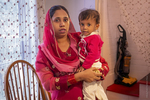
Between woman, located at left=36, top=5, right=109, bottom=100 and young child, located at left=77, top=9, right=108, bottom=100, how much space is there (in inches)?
1.9

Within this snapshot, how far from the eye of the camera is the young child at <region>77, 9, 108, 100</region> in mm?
1043

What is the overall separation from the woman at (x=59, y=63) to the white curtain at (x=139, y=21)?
1983 millimetres

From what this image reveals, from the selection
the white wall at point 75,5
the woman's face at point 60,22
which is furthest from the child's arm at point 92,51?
the white wall at point 75,5

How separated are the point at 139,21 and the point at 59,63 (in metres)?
2.28

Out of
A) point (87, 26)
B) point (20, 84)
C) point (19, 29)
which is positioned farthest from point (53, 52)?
point (19, 29)

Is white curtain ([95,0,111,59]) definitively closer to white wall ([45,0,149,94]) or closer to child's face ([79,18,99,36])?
white wall ([45,0,149,94])

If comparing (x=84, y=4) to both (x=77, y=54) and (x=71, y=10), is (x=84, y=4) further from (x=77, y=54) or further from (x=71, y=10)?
(x=77, y=54)

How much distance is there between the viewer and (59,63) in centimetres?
101

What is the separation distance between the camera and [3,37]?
1595 millimetres

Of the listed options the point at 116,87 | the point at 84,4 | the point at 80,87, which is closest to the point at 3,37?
the point at 80,87

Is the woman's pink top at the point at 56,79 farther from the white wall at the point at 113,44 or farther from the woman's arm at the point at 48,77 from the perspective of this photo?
the white wall at the point at 113,44

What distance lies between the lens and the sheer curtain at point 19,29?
1607mm

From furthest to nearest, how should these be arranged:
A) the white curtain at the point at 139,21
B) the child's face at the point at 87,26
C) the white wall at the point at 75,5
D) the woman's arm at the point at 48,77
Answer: the white curtain at the point at 139,21 < the white wall at the point at 75,5 < the child's face at the point at 87,26 < the woman's arm at the point at 48,77

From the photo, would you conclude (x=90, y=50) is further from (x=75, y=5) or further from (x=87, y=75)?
(x=75, y=5)
